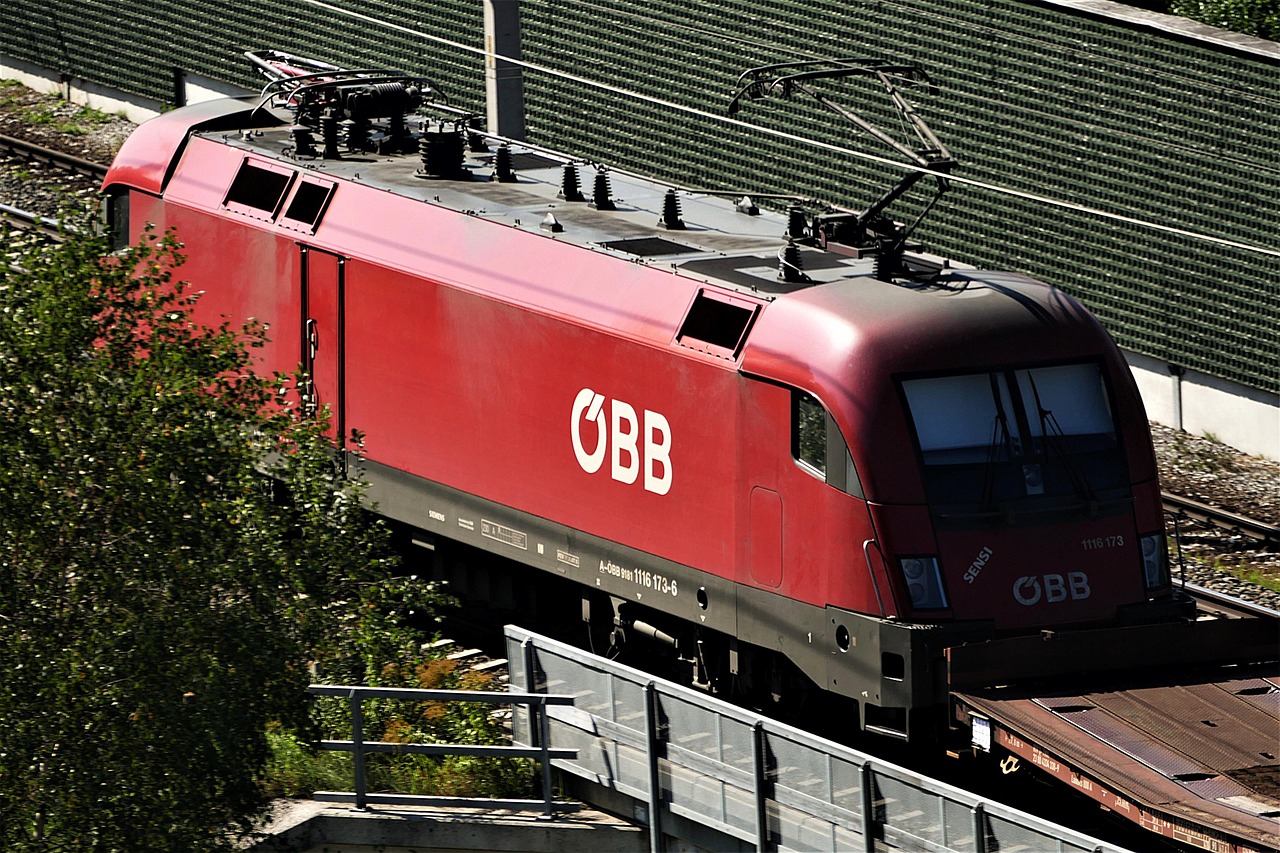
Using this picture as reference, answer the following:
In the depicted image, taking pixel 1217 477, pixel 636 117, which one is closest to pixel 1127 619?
pixel 1217 477

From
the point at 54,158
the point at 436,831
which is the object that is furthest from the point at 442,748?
the point at 54,158

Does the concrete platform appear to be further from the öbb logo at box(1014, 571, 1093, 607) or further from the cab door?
the cab door

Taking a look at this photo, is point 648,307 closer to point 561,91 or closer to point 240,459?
point 240,459

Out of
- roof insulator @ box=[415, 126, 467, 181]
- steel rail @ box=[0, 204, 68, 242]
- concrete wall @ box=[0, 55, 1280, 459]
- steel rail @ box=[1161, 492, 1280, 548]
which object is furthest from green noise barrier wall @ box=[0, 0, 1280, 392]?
steel rail @ box=[0, 204, 68, 242]

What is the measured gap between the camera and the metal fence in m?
13.2

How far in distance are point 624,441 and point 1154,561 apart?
4071 millimetres

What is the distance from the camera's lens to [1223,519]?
23.0 meters

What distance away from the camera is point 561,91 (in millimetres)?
32031

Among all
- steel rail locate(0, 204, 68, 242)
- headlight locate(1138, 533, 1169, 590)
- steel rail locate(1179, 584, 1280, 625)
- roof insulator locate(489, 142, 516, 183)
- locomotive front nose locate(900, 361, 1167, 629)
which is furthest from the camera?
steel rail locate(0, 204, 68, 242)

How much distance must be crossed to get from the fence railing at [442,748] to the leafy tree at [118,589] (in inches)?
57.2

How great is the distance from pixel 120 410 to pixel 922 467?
5.32m

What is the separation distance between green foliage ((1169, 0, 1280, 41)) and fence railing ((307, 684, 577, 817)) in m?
17.5

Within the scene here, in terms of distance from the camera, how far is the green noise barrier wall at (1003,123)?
82.8ft

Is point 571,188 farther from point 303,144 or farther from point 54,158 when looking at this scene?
point 54,158
